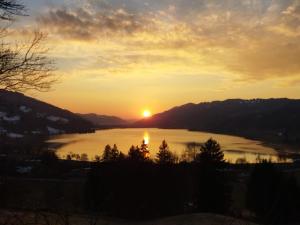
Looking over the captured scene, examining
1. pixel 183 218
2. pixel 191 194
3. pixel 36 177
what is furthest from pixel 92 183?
pixel 36 177

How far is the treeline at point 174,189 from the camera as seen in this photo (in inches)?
1523

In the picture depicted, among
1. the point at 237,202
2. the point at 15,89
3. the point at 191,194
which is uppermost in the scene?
the point at 15,89

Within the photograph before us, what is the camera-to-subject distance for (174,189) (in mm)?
43656

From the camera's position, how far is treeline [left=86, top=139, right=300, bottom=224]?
38.7m

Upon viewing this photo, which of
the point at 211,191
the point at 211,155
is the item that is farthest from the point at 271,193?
the point at 211,155

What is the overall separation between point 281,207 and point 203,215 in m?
18.9

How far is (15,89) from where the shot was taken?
9.14 meters

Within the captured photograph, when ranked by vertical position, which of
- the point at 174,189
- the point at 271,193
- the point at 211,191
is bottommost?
the point at 174,189

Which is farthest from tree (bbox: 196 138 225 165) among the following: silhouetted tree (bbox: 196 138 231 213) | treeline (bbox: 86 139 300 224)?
silhouetted tree (bbox: 196 138 231 213)

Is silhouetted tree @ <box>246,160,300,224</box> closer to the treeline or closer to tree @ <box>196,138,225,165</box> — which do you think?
the treeline

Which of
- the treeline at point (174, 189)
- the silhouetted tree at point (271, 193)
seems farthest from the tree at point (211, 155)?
the silhouetted tree at point (271, 193)

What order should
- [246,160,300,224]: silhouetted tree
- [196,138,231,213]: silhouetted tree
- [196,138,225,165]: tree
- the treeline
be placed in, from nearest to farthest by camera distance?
1. [246,160,300,224]: silhouetted tree
2. the treeline
3. [196,138,231,213]: silhouetted tree
4. [196,138,225,165]: tree

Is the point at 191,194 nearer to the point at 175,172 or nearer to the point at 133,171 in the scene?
the point at 175,172

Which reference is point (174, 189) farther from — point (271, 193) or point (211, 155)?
point (271, 193)
